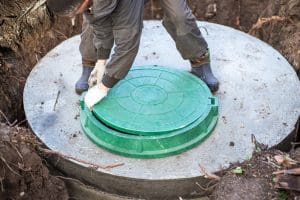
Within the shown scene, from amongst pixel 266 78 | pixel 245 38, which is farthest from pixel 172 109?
pixel 245 38

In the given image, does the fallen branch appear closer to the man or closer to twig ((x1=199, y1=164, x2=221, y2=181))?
twig ((x1=199, y1=164, x2=221, y2=181))

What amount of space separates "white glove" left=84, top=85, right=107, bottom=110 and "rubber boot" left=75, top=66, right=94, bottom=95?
1.02 feet

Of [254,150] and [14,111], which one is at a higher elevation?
[254,150]

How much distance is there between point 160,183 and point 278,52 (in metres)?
1.63

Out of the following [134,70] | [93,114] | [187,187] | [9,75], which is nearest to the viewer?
[187,187]

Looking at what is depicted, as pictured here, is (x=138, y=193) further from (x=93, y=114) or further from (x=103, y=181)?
(x=93, y=114)

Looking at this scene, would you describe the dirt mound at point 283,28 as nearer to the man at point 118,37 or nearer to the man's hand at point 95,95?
the man at point 118,37

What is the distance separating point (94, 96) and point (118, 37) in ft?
1.53

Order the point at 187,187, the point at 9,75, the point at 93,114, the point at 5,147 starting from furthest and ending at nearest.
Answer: the point at 9,75 < the point at 93,114 < the point at 187,187 < the point at 5,147

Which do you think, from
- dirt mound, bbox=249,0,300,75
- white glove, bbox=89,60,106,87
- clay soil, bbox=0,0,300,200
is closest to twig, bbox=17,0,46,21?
clay soil, bbox=0,0,300,200

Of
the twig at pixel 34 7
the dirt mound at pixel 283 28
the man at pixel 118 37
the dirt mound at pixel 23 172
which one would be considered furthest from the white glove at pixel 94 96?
the dirt mound at pixel 283 28

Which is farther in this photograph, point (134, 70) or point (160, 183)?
point (134, 70)

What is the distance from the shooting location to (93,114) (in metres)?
3.31

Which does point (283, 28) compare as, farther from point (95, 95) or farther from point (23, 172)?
point (23, 172)
